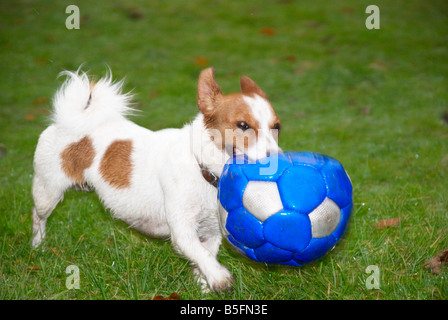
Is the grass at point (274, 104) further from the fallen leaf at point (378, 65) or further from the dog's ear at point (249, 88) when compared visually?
the dog's ear at point (249, 88)

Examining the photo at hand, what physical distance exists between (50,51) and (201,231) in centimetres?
730

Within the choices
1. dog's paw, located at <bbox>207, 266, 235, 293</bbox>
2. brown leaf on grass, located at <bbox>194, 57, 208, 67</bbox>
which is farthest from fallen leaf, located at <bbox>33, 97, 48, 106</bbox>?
dog's paw, located at <bbox>207, 266, 235, 293</bbox>

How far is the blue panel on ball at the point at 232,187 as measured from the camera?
2.61m

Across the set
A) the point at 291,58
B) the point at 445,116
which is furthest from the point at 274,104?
the point at 445,116

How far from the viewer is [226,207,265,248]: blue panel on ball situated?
2584 mm

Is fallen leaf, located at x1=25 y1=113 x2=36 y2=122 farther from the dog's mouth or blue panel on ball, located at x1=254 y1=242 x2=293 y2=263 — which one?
blue panel on ball, located at x1=254 y1=242 x2=293 y2=263

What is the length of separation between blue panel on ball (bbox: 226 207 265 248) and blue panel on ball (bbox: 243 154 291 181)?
0.18m

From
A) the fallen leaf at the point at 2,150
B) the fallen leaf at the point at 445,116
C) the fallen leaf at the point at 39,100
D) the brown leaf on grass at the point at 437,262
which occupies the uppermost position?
the fallen leaf at the point at 39,100

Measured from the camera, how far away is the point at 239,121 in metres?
2.73

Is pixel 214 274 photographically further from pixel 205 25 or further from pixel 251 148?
pixel 205 25

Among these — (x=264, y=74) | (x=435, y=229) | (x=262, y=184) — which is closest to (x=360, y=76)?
(x=264, y=74)

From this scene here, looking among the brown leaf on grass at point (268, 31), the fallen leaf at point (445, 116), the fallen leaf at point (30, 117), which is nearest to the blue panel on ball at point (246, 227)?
the fallen leaf at point (445, 116)

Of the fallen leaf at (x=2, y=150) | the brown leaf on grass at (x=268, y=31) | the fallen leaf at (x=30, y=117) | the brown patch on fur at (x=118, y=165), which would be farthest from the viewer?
the brown leaf on grass at (x=268, y=31)

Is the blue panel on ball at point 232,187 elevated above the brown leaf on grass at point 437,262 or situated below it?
above
